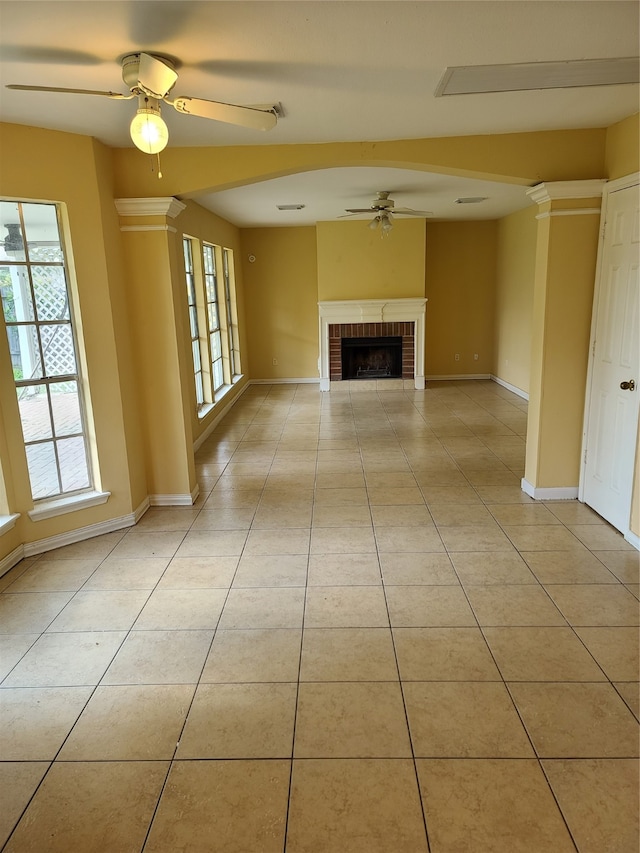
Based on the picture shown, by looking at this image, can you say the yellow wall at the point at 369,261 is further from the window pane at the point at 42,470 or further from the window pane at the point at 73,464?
the window pane at the point at 42,470

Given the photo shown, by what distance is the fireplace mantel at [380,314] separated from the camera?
808cm

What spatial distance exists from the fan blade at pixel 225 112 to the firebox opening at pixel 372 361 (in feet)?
20.5

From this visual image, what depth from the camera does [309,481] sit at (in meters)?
4.54

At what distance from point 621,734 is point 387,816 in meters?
0.89

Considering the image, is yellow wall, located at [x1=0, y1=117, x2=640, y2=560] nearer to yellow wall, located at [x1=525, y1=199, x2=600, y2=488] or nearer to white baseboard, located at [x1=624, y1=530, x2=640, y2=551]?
yellow wall, located at [x1=525, y1=199, x2=600, y2=488]

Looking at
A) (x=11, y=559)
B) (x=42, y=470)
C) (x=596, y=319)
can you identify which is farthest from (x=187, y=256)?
(x=596, y=319)

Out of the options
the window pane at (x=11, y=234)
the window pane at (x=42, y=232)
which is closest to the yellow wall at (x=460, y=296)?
the window pane at (x=42, y=232)

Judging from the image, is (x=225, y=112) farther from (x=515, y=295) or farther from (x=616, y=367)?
(x=515, y=295)

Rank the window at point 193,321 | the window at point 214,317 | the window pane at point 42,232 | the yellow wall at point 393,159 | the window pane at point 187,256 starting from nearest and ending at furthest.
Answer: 1. the window pane at point 42,232
2. the yellow wall at point 393,159
3. the window pane at point 187,256
4. the window at point 193,321
5. the window at point 214,317

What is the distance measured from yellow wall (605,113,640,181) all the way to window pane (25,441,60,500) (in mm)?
3841

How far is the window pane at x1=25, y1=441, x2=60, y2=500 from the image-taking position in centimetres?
330

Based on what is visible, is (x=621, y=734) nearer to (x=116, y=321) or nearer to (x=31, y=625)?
(x=31, y=625)

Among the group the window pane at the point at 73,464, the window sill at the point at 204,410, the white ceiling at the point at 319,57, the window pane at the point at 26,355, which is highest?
the white ceiling at the point at 319,57

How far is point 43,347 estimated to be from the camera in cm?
326
